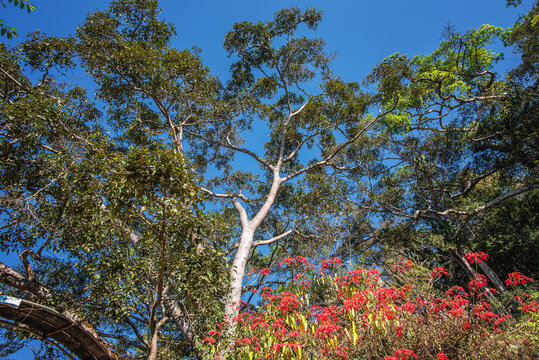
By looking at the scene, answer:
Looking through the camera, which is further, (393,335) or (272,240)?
(272,240)

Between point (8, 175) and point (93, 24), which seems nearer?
point (8, 175)

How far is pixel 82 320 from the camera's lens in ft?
15.0

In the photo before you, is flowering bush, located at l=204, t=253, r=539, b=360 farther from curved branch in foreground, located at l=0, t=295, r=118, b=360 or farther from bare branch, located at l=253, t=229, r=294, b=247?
bare branch, located at l=253, t=229, r=294, b=247

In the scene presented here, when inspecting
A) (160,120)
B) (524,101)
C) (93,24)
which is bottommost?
(524,101)

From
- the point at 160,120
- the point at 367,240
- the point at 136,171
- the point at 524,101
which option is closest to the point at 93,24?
the point at 160,120

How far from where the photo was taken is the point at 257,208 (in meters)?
12.4

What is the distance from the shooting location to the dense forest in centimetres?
378


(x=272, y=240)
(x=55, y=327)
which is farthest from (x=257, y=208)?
(x=55, y=327)

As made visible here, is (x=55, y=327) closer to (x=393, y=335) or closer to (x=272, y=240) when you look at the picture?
(x=393, y=335)

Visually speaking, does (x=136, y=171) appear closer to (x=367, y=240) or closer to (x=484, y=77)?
(x=367, y=240)

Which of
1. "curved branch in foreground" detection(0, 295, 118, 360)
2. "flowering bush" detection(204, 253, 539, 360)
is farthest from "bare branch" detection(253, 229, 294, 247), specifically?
"flowering bush" detection(204, 253, 539, 360)

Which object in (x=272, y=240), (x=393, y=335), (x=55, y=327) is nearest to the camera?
(x=393, y=335)

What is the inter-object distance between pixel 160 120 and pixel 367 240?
33.4ft

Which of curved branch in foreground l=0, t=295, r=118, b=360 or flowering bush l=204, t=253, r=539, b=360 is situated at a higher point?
curved branch in foreground l=0, t=295, r=118, b=360
